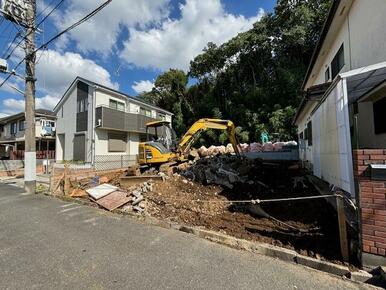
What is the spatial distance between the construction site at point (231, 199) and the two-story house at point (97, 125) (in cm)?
587

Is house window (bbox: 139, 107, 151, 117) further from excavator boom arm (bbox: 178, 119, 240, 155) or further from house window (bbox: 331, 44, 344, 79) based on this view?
house window (bbox: 331, 44, 344, 79)

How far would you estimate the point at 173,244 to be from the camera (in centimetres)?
438

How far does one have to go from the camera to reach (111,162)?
16656 mm

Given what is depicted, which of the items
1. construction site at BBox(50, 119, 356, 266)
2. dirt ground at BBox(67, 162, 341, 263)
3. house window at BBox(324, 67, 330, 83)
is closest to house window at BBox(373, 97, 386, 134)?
construction site at BBox(50, 119, 356, 266)

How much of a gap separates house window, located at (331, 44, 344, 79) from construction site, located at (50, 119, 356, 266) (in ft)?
12.5

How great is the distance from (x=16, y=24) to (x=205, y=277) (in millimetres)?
12674

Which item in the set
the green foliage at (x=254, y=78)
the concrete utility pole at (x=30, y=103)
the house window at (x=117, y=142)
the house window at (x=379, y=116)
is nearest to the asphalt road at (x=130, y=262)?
the house window at (x=379, y=116)

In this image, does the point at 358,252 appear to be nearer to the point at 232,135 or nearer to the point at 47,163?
the point at 232,135

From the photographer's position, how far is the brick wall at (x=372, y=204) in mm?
2998

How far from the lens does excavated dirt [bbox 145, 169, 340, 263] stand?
13.2 feet

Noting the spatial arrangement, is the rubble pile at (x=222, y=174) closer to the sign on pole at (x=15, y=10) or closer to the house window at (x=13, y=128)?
the sign on pole at (x=15, y=10)

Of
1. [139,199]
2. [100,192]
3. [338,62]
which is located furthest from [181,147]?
[338,62]

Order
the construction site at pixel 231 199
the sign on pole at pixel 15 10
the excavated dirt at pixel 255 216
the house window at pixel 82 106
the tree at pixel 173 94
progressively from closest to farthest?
the excavated dirt at pixel 255 216, the construction site at pixel 231 199, the sign on pole at pixel 15 10, the house window at pixel 82 106, the tree at pixel 173 94

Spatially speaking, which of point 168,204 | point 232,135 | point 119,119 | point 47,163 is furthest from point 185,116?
point 168,204
